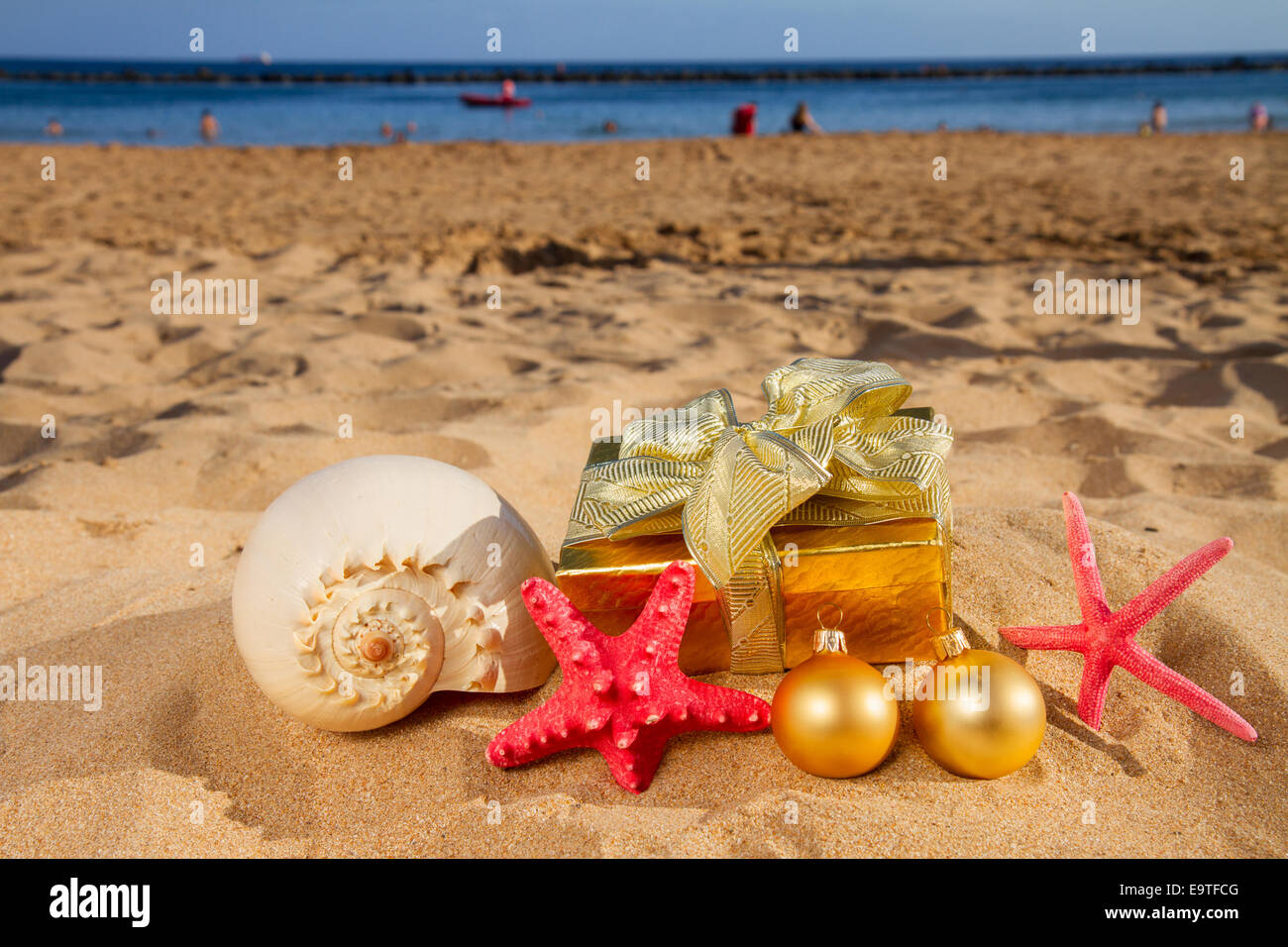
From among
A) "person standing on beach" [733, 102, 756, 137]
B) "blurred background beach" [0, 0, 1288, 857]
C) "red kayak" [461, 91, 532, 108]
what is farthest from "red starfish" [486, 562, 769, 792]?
"red kayak" [461, 91, 532, 108]

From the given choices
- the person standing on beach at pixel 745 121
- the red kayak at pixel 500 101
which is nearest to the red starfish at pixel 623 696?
the person standing on beach at pixel 745 121

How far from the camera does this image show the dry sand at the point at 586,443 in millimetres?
1622

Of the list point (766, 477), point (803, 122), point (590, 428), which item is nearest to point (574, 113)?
point (803, 122)

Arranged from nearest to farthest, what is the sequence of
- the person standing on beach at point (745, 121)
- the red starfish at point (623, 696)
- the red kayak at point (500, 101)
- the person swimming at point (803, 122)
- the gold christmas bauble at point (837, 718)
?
the gold christmas bauble at point (837, 718) < the red starfish at point (623, 696) < the person standing on beach at point (745, 121) < the person swimming at point (803, 122) < the red kayak at point (500, 101)

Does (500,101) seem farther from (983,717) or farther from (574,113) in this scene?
(983,717)

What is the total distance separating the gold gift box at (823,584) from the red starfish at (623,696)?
0.12m

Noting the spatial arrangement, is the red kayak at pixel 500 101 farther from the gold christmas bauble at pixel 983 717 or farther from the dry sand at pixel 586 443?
the gold christmas bauble at pixel 983 717

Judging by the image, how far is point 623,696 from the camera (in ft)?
5.39

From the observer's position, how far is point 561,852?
4.94ft

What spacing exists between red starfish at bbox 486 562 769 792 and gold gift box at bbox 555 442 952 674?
116 mm

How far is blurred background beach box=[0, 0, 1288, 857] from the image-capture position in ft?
5.34

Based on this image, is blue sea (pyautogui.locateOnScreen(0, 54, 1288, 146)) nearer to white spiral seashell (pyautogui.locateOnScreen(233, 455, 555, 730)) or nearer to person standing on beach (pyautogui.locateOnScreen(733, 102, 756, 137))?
person standing on beach (pyautogui.locateOnScreen(733, 102, 756, 137))

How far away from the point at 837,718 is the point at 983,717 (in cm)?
26

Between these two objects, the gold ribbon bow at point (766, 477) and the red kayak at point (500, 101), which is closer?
the gold ribbon bow at point (766, 477)
